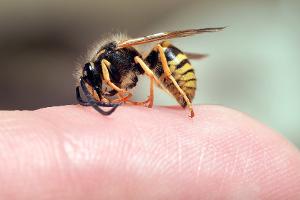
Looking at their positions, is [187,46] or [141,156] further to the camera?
[187,46]

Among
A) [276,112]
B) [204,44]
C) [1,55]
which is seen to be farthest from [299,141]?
[1,55]

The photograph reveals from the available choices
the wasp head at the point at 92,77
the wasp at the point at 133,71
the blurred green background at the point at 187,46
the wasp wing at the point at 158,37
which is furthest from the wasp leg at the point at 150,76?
the blurred green background at the point at 187,46

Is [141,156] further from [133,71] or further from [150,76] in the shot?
[133,71]

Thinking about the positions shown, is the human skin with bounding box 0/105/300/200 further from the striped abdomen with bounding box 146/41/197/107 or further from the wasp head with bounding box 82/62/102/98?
the wasp head with bounding box 82/62/102/98

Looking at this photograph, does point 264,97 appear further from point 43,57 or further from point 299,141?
point 43,57

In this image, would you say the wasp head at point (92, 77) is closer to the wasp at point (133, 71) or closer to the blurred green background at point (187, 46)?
the wasp at point (133, 71)

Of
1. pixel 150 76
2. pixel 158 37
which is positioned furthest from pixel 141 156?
pixel 158 37
